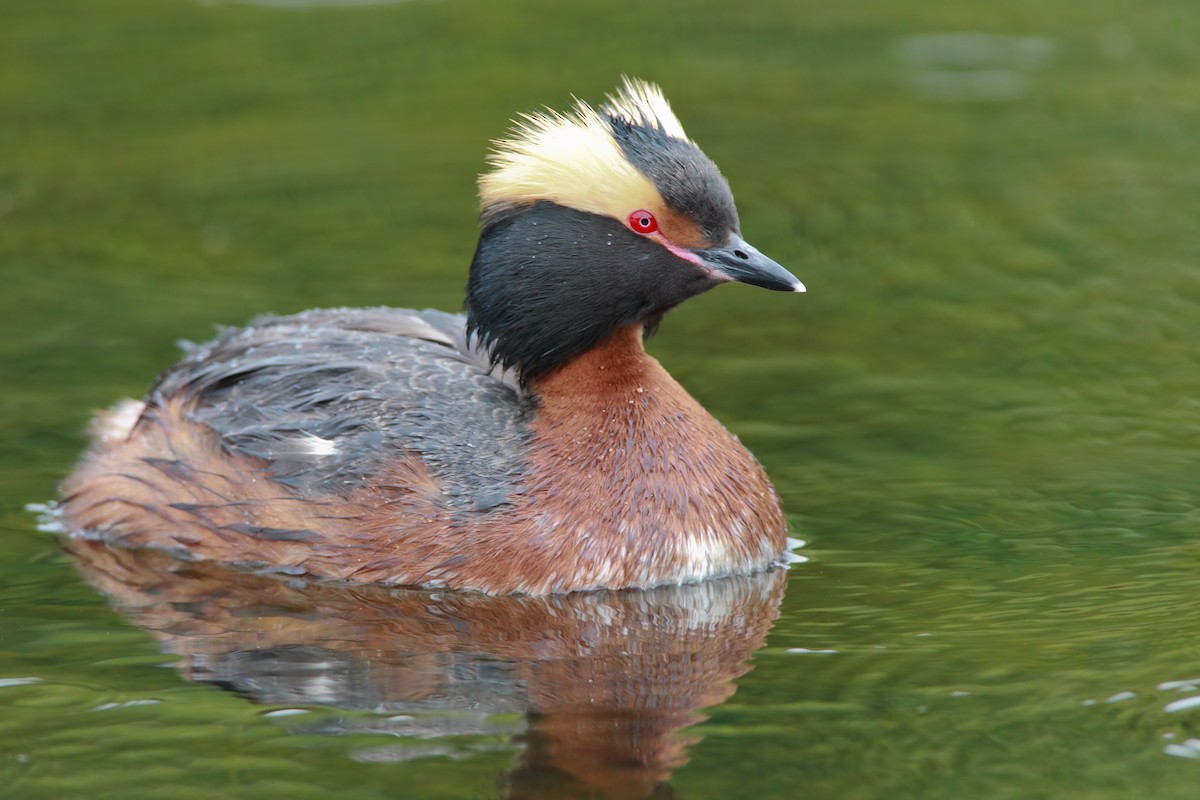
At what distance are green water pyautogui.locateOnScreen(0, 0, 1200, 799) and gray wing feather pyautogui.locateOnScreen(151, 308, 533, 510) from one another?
81cm

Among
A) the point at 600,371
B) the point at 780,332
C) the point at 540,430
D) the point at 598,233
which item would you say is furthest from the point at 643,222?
the point at 780,332

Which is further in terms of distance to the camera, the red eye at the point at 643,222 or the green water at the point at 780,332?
the red eye at the point at 643,222

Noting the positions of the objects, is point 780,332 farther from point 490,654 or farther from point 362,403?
point 490,654

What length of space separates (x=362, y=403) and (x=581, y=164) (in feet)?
5.79

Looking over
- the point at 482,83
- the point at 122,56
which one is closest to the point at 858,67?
the point at 482,83

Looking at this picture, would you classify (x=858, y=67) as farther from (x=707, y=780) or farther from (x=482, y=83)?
(x=707, y=780)

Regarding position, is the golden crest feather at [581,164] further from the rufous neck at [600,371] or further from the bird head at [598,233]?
the rufous neck at [600,371]

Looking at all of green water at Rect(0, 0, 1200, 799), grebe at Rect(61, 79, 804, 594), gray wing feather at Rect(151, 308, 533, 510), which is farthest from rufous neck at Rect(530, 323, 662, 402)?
green water at Rect(0, 0, 1200, 799)

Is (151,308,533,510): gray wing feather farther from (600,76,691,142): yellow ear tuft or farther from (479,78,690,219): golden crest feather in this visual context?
(600,76,691,142): yellow ear tuft

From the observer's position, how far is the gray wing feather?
32.9 ft

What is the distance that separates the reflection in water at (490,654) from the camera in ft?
25.5

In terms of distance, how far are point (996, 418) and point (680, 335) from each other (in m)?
2.60

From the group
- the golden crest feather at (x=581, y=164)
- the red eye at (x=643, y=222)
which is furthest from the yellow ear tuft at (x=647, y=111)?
the red eye at (x=643, y=222)

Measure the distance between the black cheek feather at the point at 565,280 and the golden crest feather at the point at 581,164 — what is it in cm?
9
